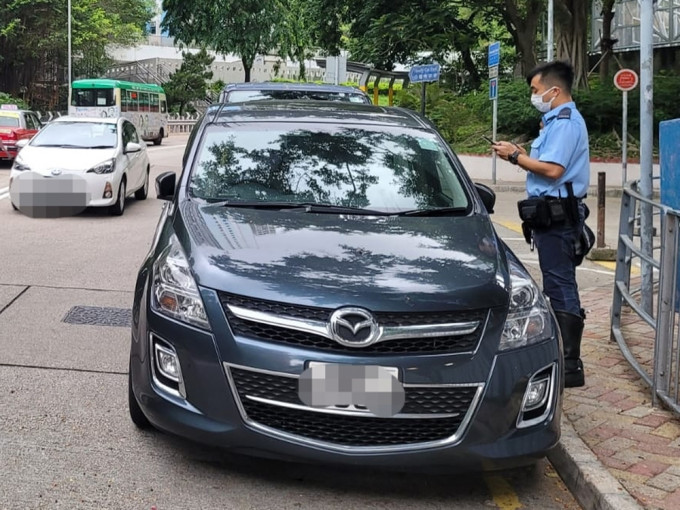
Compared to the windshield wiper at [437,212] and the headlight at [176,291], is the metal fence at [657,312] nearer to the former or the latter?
the windshield wiper at [437,212]

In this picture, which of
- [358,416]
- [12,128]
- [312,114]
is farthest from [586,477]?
[12,128]

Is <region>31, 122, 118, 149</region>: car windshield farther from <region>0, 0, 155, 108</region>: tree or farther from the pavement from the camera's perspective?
<region>0, 0, 155, 108</region>: tree

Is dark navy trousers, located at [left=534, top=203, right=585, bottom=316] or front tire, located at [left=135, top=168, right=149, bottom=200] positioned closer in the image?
dark navy trousers, located at [left=534, top=203, right=585, bottom=316]

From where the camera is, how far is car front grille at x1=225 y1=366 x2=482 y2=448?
349 centimetres

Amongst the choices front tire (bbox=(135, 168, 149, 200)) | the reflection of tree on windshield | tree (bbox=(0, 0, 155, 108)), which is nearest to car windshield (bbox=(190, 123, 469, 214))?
the reflection of tree on windshield

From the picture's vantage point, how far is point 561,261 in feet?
16.4

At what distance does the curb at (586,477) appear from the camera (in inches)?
142

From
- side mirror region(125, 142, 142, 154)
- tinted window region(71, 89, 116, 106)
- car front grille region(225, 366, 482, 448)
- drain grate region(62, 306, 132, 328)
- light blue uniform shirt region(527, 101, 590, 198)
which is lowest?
drain grate region(62, 306, 132, 328)

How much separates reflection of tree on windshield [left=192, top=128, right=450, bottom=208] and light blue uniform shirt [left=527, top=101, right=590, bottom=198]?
24.6 inches

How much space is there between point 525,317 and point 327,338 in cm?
94

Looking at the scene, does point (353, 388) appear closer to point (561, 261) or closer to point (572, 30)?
point (561, 261)

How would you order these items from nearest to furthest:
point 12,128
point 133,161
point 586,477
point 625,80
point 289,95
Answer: point 586,477, point 289,95, point 133,161, point 625,80, point 12,128

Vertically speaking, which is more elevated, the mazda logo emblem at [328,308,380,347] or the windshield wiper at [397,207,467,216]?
the windshield wiper at [397,207,467,216]

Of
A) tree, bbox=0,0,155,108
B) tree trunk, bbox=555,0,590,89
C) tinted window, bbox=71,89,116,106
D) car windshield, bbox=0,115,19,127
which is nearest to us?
car windshield, bbox=0,115,19,127
